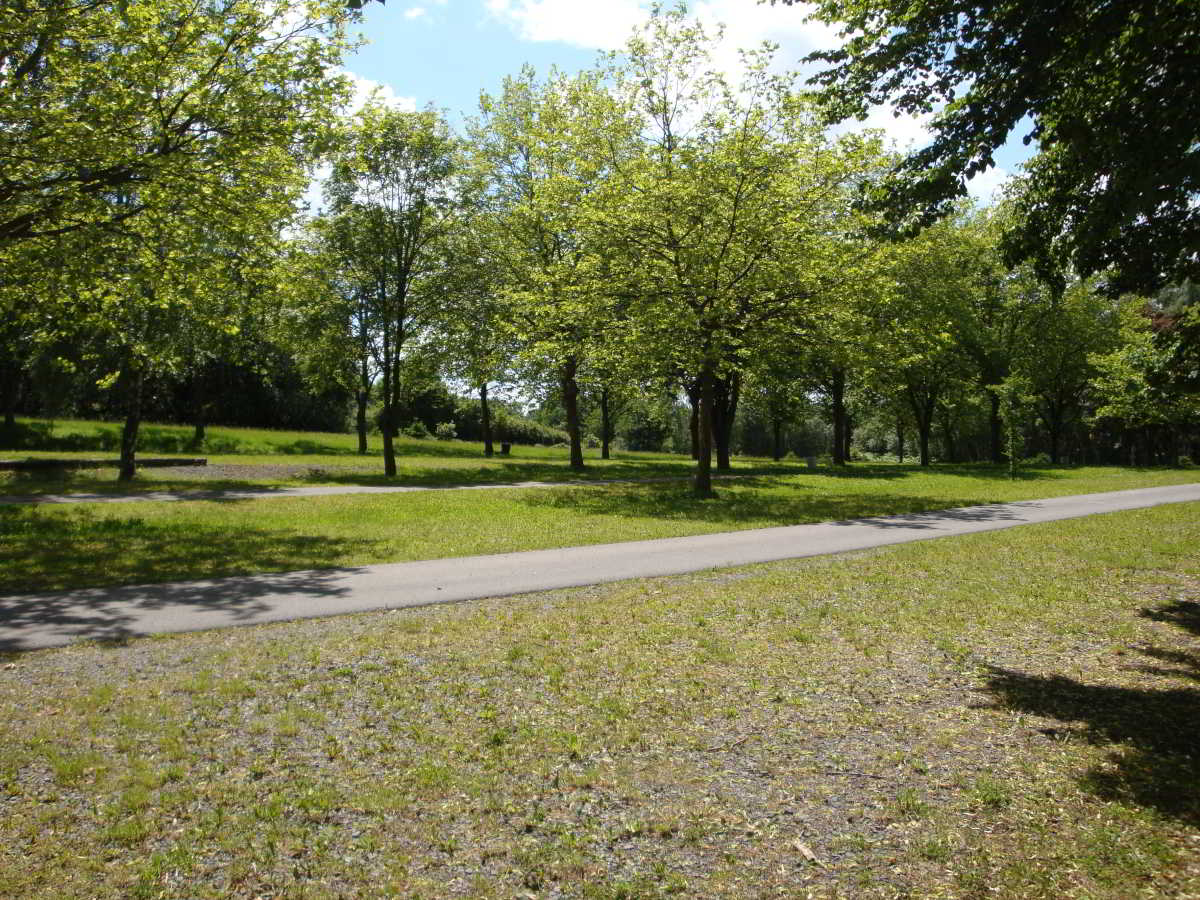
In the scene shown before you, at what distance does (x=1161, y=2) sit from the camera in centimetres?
574

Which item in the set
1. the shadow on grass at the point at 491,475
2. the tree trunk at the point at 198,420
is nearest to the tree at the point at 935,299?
the shadow on grass at the point at 491,475

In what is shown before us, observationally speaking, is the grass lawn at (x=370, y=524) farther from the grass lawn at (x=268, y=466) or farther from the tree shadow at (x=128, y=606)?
the grass lawn at (x=268, y=466)

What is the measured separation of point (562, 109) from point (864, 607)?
23.0m

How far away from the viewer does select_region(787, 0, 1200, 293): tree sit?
18.4 ft

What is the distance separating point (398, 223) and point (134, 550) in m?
17.2

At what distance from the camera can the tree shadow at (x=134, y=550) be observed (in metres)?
9.23

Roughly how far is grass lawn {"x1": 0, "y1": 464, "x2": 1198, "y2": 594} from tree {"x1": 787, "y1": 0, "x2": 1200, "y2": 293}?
25.5 ft

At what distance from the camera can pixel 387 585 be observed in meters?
9.09

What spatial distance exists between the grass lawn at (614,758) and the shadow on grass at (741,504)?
26.3ft

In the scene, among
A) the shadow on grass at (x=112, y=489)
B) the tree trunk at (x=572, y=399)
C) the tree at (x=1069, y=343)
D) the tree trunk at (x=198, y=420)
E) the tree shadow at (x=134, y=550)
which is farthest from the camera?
the tree at (x=1069, y=343)

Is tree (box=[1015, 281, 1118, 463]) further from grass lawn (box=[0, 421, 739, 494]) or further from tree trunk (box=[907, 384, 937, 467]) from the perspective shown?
grass lawn (box=[0, 421, 739, 494])

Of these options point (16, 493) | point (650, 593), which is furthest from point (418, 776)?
point (16, 493)

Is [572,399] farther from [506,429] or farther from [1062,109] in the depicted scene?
[506,429]

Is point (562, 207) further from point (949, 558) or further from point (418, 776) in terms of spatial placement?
point (418, 776)
